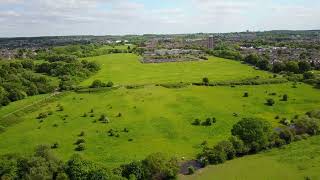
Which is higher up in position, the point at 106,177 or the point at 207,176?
the point at 106,177

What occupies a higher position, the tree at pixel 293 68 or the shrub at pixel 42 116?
the tree at pixel 293 68

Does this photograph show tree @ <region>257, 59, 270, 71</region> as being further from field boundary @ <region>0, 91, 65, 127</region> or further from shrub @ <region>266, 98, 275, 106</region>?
field boundary @ <region>0, 91, 65, 127</region>

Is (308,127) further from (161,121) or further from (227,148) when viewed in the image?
(161,121)

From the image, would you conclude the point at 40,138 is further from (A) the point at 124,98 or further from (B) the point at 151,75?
(B) the point at 151,75

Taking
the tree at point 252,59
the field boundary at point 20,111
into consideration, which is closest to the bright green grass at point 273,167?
the field boundary at point 20,111

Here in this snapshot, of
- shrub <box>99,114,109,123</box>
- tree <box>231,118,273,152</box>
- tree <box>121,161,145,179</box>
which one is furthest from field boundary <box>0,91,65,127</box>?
tree <box>231,118,273,152</box>

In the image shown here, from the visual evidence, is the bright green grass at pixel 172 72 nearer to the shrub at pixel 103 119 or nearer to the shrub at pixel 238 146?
the shrub at pixel 103 119

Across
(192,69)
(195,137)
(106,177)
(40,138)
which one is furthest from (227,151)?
(192,69)
